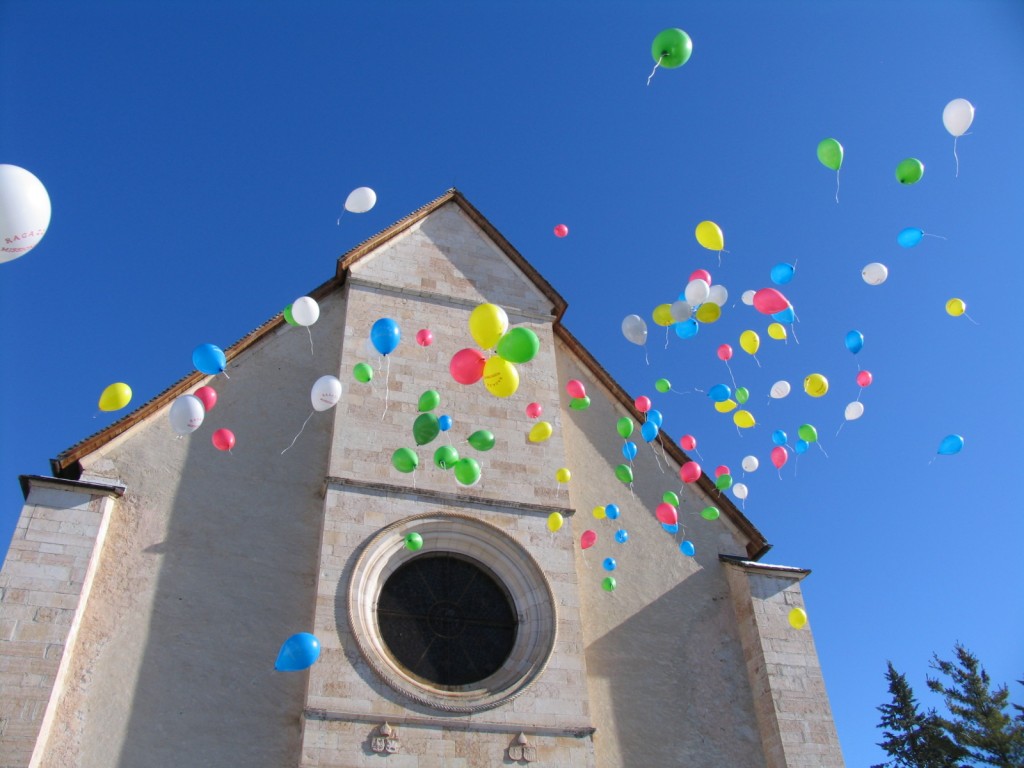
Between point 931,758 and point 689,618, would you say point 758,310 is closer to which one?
point 689,618

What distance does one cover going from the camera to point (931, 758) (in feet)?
66.3

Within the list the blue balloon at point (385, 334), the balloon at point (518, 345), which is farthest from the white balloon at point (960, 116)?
the blue balloon at point (385, 334)

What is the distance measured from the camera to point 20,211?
4500 millimetres

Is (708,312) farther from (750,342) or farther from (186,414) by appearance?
(186,414)

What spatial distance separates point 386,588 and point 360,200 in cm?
420

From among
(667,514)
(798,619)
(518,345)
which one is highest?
(518,345)

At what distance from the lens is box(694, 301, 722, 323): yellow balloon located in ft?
28.2

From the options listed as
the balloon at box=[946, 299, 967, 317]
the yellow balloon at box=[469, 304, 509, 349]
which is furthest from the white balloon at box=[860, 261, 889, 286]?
the yellow balloon at box=[469, 304, 509, 349]

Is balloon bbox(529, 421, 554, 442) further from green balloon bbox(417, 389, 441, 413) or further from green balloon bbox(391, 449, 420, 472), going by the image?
green balloon bbox(391, 449, 420, 472)

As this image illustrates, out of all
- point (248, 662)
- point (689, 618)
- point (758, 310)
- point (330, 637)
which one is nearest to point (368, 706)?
point (330, 637)

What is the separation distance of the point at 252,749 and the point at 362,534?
2186 mm

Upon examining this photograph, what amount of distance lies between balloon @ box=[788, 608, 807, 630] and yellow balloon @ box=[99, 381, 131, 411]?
742 centimetres

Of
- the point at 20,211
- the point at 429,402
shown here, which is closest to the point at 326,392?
the point at 429,402

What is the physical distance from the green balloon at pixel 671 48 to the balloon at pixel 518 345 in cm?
270
